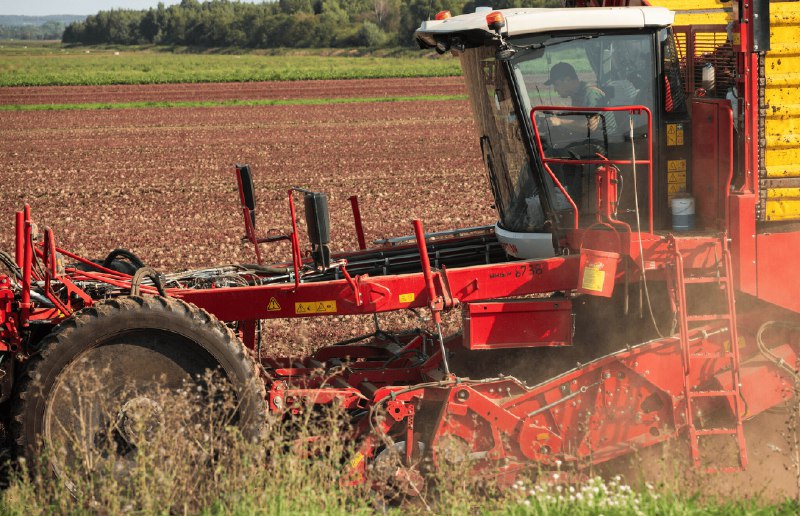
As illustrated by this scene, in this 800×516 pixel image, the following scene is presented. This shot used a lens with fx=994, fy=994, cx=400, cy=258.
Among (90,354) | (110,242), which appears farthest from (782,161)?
(110,242)

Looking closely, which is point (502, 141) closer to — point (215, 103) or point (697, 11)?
point (697, 11)

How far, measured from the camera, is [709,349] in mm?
6098

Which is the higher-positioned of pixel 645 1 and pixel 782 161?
pixel 645 1

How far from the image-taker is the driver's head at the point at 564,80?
20.4 feet

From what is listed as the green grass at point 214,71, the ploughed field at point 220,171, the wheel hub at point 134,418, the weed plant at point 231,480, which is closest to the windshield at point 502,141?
the weed plant at point 231,480

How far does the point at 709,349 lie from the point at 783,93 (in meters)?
1.61

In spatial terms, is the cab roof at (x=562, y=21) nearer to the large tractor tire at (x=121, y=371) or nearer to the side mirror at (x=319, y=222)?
the side mirror at (x=319, y=222)

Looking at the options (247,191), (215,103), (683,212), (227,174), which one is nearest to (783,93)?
(683,212)

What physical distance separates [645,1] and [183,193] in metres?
13.3

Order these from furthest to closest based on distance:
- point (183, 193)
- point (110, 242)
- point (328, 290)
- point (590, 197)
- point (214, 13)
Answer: point (214, 13) → point (183, 193) → point (110, 242) → point (590, 197) → point (328, 290)

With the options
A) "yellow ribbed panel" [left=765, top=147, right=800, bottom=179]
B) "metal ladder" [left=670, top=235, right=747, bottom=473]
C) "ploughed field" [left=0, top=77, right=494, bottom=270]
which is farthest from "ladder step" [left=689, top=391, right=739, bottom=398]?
"ploughed field" [left=0, top=77, right=494, bottom=270]

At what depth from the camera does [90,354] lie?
5.60 metres

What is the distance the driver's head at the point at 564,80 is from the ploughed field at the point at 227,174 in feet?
11.7

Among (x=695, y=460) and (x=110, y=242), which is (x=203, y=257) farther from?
(x=695, y=460)
